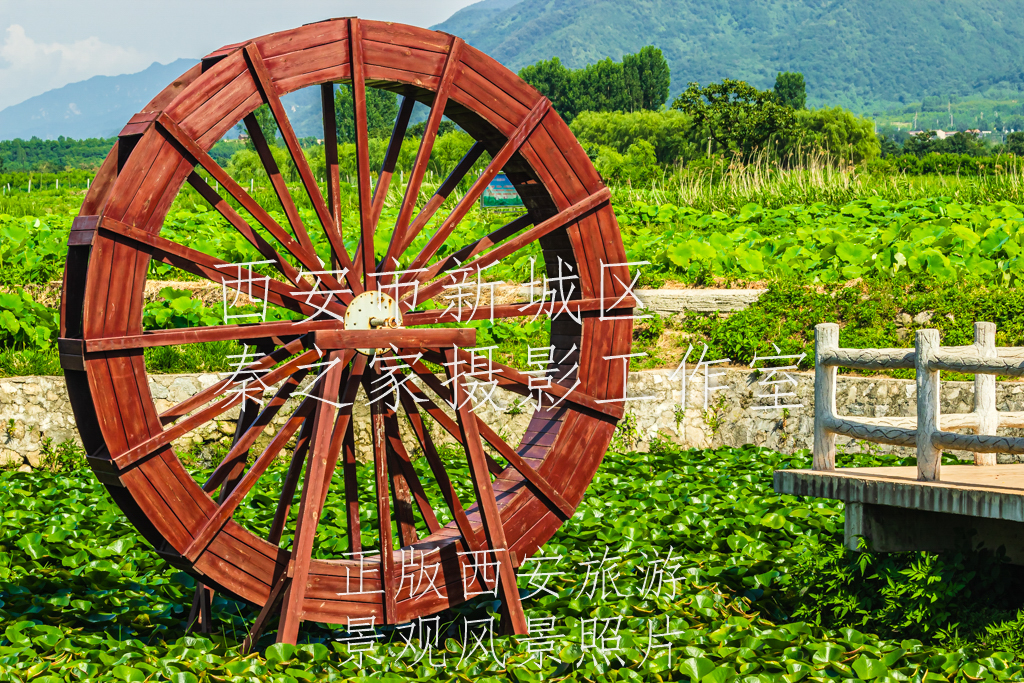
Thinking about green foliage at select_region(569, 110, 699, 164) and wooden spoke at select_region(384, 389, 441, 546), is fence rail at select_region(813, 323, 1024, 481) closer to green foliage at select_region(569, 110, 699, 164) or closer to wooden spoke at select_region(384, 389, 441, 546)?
wooden spoke at select_region(384, 389, 441, 546)

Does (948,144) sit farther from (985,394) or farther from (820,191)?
(985,394)

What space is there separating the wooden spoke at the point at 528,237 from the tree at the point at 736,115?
33.0 metres

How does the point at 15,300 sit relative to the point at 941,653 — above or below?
above

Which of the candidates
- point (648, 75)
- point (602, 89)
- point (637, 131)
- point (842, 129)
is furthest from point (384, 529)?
point (648, 75)

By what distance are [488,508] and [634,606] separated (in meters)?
0.98

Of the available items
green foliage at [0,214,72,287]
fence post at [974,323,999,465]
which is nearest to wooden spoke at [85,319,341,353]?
fence post at [974,323,999,465]

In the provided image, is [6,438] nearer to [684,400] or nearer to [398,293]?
[398,293]

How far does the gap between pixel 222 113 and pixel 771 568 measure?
3553mm

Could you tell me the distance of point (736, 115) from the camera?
3819cm

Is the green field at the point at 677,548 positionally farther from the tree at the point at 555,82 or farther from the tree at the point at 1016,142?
the tree at the point at 555,82

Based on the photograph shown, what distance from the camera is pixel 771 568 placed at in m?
5.41

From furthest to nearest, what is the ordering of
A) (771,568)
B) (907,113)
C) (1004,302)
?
(907,113) < (1004,302) < (771,568)

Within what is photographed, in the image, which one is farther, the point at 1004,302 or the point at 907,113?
the point at 907,113

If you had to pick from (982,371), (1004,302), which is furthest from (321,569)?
(1004,302)
